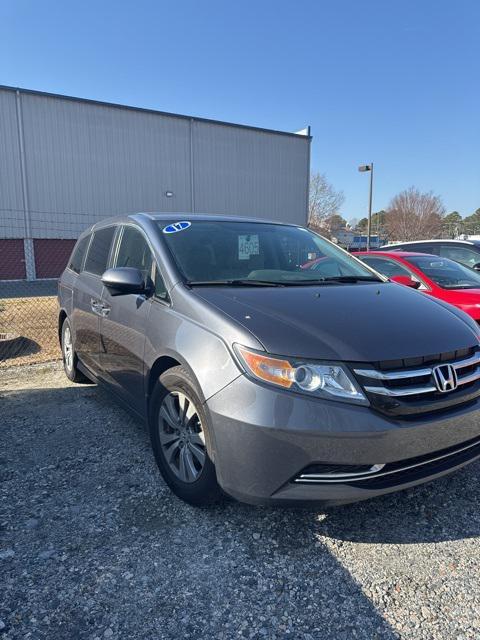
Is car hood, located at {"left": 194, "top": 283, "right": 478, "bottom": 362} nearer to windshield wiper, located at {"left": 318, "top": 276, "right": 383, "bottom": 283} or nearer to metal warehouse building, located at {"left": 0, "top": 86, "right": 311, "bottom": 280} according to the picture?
windshield wiper, located at {"left": 318, "top": 276, "right": 383, "bottom": 283}

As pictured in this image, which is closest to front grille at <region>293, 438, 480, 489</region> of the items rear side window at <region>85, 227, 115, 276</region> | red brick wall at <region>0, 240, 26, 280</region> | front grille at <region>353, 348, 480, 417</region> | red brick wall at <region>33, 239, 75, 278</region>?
front grille at <region>353, 348, 480, 417</region>

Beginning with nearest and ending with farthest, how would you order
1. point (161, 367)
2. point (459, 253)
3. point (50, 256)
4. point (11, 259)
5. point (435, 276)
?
1. point (161, 367)
2. point (435, 276)
3. point (459, 253)
4. point (11, 259)
5. point (50, 256)

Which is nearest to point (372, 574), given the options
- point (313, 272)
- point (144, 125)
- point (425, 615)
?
point (425, 615)

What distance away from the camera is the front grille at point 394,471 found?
7.06 ft

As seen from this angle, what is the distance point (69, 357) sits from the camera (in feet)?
16.7

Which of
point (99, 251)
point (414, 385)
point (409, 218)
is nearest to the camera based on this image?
point (414, 385)

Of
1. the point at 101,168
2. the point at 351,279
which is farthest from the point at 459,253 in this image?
the point at 101,168

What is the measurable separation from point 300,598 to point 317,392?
895mm

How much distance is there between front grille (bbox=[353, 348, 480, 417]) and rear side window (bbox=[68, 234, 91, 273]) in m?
3.45

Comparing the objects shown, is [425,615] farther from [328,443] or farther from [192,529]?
[192,529]

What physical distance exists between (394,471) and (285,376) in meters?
0.71

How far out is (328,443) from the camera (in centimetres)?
208

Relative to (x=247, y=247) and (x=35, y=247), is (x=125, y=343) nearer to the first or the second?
(x=247, y=247)

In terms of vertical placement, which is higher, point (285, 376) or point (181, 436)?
point (285, 376)
